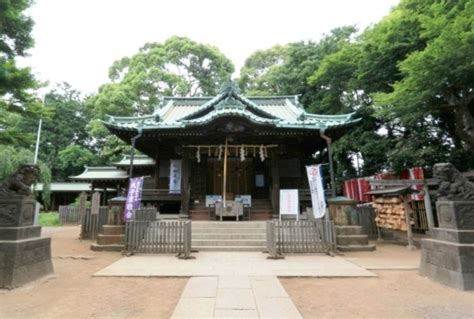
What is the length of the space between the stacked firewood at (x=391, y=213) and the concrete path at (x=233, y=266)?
5228 millimetres

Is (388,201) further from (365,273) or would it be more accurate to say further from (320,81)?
(320,81)

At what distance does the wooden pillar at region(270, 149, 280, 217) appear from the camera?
12141 mm

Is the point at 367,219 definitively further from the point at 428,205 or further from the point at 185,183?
the point at 185,183

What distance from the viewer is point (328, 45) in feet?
70.1

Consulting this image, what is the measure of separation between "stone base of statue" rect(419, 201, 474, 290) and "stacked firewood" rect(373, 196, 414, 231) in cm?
586

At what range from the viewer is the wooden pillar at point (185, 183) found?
12.1 m

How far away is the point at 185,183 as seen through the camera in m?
12.3

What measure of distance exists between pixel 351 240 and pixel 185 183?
720 centimetres

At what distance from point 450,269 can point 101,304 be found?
5.82 metres

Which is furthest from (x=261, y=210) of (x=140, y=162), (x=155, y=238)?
(x=140, y=162)

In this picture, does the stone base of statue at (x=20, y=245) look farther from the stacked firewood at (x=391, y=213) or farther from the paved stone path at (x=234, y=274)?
the stacked firewood at (x=391, y=213)

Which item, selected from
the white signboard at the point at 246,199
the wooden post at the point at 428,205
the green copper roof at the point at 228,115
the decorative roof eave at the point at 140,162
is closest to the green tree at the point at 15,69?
the green copper roof at the point at 228,115

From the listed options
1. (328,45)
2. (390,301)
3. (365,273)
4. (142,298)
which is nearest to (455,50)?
(365,273)

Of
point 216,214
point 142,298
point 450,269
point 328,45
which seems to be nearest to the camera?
point 142,298
